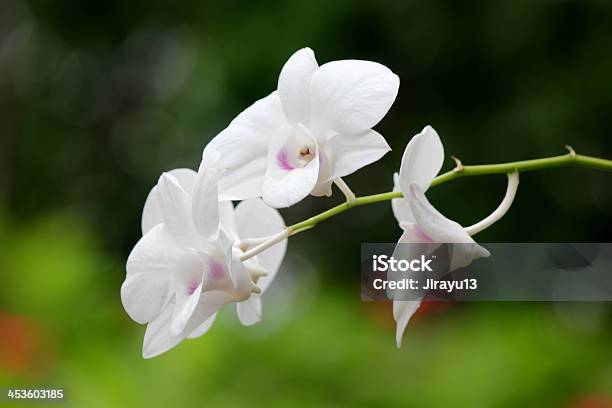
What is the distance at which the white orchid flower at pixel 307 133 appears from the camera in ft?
1.91

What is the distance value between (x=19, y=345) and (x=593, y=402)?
1.21 meters

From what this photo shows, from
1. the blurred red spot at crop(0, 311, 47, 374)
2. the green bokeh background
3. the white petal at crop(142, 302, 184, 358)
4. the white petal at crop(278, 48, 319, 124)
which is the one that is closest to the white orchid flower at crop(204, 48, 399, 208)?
the white petal at crop(278, 48, 319, 124)

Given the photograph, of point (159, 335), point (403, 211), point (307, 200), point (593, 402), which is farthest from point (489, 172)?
point (307, 200)

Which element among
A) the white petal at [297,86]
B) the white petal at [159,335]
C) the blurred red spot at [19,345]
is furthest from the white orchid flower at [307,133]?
the blurred red spot at [19,345]

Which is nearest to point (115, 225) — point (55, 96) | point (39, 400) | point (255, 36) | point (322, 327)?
point (55, 96)

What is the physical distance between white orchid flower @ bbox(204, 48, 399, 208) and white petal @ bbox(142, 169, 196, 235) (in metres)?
0.05

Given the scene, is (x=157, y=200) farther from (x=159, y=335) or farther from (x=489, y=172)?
(x=489, y=172)

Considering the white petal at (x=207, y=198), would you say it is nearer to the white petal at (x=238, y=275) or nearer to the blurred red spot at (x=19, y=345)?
the white petal at (x=238, y=275)

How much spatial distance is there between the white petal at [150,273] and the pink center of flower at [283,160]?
0.10 m

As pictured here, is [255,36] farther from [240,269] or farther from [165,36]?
[240,269]

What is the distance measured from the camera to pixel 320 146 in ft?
2.03

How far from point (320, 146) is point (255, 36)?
1.91 meters

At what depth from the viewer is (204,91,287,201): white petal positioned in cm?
64

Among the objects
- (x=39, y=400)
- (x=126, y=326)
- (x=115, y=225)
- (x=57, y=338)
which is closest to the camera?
(x=39, y=400)
